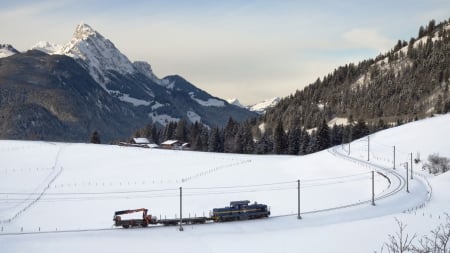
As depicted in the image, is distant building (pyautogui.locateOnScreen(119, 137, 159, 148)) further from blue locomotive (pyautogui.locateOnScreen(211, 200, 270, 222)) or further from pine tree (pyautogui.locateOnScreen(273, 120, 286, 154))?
blue locomotive (pyautogui.locateOnScreen(211, 200, 270, 222))

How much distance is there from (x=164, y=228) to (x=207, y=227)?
3824mm

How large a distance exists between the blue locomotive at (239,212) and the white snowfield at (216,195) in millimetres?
1460

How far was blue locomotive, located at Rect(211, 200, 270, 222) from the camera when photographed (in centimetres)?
4697

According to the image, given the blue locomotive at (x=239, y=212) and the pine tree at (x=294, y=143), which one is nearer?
the blue locomotive at (x=239, y=212)

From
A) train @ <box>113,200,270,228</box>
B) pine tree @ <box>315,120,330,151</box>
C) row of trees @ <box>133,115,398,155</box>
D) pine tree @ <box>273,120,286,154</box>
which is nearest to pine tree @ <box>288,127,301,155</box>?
row of trees @ <box>133,115,398,155</box>

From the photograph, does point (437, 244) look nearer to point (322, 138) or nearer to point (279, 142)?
point (322, 138)

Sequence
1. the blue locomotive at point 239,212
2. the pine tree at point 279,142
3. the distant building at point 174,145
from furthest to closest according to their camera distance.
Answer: the distant building at point 174,145
the pine tree at point 279,142
the blue locomotive at point 239,212

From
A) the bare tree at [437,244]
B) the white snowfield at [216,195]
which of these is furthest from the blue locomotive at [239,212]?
the bare tree at [437,244]

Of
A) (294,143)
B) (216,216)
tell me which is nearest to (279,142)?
(294,143)

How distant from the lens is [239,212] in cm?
4778

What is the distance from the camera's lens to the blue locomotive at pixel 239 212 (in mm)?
46969

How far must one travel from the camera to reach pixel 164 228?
4356 centimetres

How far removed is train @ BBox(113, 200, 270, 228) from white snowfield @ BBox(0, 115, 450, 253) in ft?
3.83

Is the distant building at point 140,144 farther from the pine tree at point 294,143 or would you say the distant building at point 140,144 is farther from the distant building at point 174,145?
the pine tree at point 294,143
